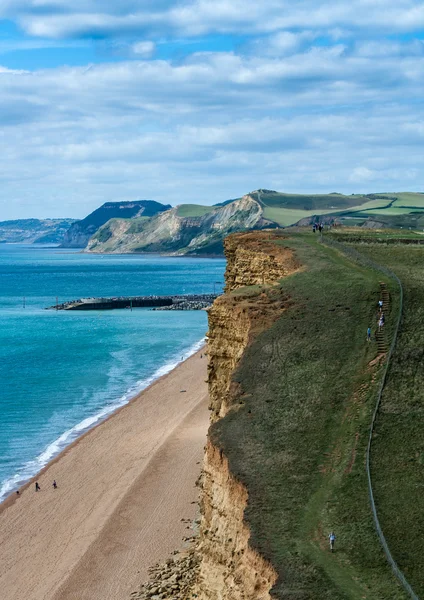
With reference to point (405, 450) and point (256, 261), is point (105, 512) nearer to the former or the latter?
point (256, 261)

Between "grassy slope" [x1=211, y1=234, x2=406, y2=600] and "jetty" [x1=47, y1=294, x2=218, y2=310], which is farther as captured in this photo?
"jetty" [x1=47, y1=294, x2=218, y2=310]

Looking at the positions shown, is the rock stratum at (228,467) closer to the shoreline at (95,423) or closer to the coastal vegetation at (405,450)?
the coastal vegetation at (405,450)

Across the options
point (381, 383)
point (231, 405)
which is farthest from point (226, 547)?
point (381, 383)

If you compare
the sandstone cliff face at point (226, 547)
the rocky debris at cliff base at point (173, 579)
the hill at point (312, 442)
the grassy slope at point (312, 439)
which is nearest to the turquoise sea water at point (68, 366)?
the rocky debris at cliff base at point (173, 579)

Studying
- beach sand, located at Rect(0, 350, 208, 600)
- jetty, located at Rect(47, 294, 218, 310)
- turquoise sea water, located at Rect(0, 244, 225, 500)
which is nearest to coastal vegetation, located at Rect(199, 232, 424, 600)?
beach sand, located at Rect(0, 350, 208, 600)

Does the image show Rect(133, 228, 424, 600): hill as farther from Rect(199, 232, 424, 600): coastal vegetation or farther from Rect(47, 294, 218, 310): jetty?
Rect(47, 294, 218, 310): jetty

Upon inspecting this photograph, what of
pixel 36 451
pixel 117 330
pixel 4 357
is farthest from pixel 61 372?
pixel 117 330

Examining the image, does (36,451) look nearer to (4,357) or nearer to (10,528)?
(10,528)
